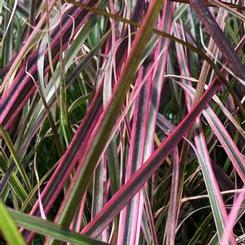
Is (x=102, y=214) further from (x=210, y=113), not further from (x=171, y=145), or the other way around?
(x=210, y=113)

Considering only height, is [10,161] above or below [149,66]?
below

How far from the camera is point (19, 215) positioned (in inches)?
17.5

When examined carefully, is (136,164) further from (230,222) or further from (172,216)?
(230,222)

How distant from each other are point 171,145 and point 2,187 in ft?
0.79

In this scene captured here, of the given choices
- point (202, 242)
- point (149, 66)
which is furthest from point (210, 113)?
point (202, 242)

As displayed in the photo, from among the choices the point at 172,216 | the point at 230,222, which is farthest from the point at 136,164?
the point at 230,222

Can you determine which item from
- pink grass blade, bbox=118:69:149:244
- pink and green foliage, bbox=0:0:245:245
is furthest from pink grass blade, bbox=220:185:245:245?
pink grass blade, bbox=118:69:149:244

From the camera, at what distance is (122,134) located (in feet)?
2.29

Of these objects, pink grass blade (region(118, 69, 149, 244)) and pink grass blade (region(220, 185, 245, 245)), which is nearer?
pink grass blade (region(220, 185, 245, 245))

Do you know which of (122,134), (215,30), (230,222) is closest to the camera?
(230,222)

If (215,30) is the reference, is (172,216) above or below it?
below

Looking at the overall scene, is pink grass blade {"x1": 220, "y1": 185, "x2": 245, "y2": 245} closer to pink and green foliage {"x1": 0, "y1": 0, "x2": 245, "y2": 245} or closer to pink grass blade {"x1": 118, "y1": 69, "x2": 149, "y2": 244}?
pink and green foliage {"x1": 0, "y1": 0, "x2": 245, "y2": 245}

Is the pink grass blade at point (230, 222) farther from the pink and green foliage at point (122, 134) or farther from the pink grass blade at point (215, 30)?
the pink grass blade at point (215, 30)

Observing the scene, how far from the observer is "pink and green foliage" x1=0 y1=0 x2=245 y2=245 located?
454mm
